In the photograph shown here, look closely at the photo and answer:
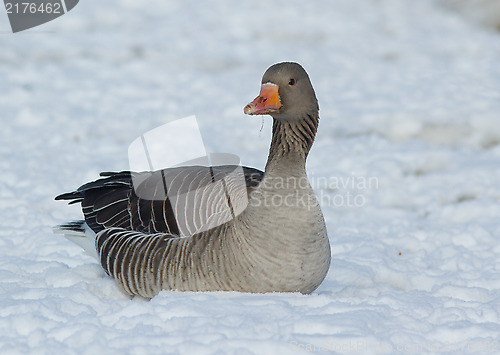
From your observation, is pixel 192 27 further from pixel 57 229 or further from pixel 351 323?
pixel 351 323

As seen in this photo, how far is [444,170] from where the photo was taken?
7.40m

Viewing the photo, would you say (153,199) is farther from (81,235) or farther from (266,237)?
(266,237)

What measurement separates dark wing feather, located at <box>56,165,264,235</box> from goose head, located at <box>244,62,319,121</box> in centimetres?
67

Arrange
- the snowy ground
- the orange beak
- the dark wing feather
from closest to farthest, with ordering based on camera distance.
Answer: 1. the snowy ground
2. the orange beak
3. the dark wing feather

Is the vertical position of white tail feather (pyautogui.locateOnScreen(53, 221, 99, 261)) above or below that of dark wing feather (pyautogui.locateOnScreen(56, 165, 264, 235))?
below

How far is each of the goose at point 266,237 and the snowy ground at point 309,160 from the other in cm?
13

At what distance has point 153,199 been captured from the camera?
4.59 metres

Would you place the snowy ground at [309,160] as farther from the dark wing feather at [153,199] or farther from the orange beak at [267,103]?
the orange beak at [267,103]

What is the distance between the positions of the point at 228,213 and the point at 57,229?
1626 millimetres

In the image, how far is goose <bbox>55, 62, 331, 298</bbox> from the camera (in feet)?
13.1

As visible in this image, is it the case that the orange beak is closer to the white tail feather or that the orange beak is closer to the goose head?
the goose head

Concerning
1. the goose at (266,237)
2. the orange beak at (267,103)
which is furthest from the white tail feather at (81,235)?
the orange beak at (267,103)

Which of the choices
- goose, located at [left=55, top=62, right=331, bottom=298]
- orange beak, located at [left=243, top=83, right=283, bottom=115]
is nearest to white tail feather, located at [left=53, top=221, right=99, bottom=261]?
goose, located at [left=55, top=62, right=331, bottom=298]

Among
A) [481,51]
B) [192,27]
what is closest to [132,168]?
[192,27]
